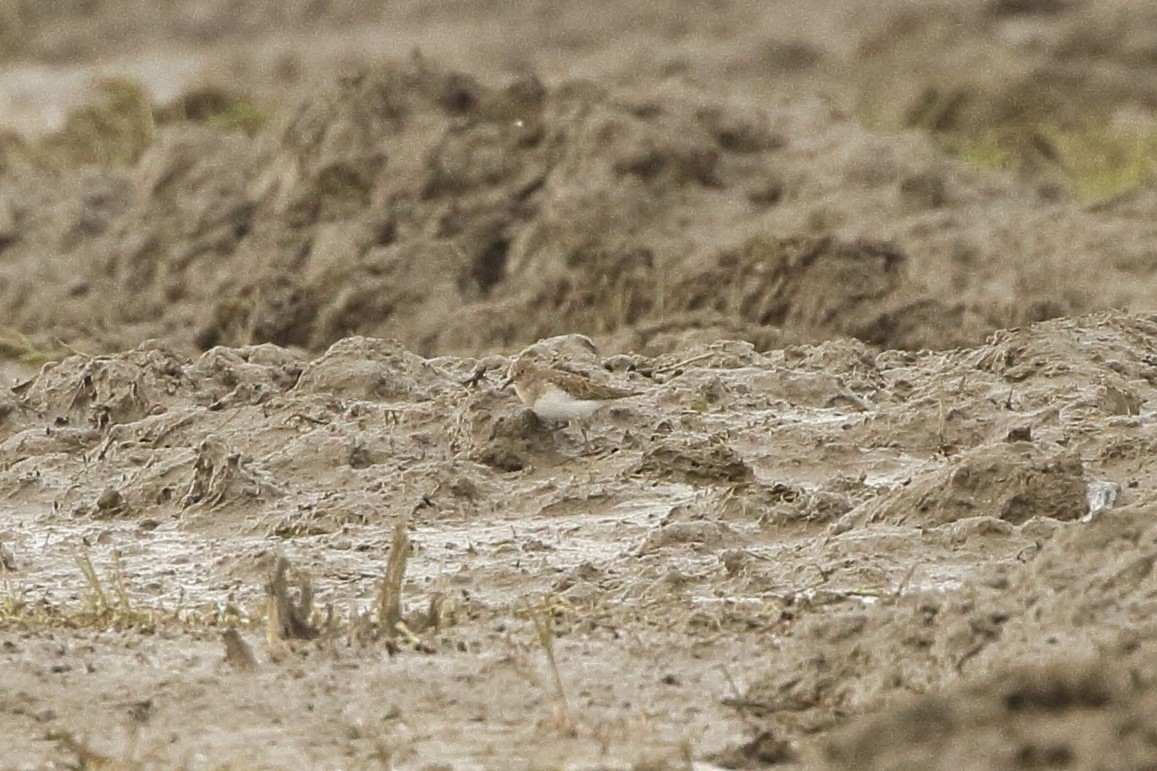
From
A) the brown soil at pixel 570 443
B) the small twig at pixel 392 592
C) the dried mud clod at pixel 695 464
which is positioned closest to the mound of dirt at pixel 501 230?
the brown soil at pixel 570 443

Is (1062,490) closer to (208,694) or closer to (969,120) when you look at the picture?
(208,694)

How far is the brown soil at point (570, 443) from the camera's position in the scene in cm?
440

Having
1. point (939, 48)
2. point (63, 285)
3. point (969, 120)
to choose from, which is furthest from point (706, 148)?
point (939, 48)

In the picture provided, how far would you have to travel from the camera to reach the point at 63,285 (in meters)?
11.7

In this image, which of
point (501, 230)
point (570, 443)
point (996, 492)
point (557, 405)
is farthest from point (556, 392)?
point (501, 230)

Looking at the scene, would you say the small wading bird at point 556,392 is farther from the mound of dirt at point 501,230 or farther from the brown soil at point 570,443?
the mound of dirt at point 501,230

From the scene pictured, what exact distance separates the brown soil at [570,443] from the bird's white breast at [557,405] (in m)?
0.09

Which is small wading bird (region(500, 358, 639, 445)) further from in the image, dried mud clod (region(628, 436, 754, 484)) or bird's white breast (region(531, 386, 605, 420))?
dried mud clod (region(628, 436, 754, 484))

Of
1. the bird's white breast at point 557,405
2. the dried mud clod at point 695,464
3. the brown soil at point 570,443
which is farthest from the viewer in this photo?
the bird's white breast at point 557,405

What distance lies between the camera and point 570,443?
6.82 meters

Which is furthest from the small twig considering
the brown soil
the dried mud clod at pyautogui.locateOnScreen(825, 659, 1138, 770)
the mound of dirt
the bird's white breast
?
the mound of dirt

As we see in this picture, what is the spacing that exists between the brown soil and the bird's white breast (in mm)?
86

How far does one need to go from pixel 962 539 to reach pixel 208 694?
6.63 feet

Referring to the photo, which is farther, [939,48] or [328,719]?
[939,48]
